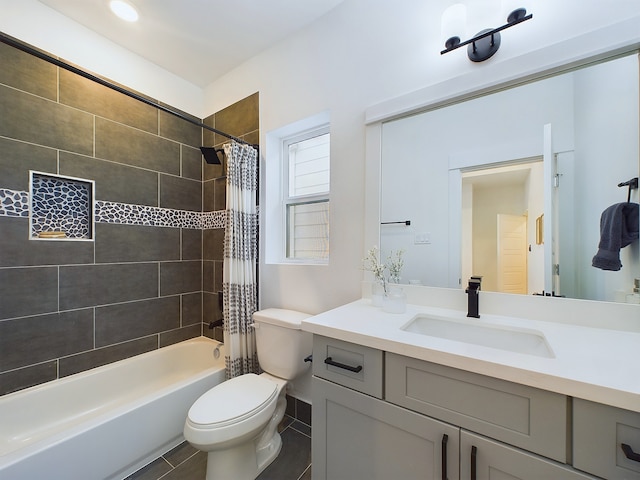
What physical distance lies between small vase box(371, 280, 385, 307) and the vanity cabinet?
1.29 feet

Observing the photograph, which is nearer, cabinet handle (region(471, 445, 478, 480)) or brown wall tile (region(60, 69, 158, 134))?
cabinet handle (region(471, 445, 478, 480))

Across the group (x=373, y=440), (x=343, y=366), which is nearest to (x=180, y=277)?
(x=343, y=366)

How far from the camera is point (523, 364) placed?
0.66m

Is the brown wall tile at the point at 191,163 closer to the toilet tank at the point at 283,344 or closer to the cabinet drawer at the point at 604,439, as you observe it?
the toilet tank at the point at 283,344

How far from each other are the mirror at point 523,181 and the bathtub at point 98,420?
1.60 meters

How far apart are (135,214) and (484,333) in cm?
234

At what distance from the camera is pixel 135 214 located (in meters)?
1.95

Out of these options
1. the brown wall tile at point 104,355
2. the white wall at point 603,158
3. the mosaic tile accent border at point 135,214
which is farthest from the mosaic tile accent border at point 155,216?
the white wall at point 603,158

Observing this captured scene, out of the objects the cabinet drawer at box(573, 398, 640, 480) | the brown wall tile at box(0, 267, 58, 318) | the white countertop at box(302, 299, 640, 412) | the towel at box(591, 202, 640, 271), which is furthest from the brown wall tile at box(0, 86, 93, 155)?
the towel at box(591, 202, 640, 271)

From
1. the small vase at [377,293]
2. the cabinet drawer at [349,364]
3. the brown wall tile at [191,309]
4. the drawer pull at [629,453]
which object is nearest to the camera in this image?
the drawer pull at [629,453]

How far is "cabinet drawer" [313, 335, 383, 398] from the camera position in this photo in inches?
34.6

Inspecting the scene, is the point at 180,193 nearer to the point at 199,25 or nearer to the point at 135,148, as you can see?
the point at 135,148

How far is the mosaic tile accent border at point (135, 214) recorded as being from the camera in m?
1.46

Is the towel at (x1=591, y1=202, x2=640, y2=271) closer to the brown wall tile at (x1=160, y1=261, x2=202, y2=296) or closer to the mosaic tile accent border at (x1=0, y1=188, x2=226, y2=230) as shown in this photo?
the mosaic tile accent border at (x1=0, y1=188, x2=226, y2=230)
